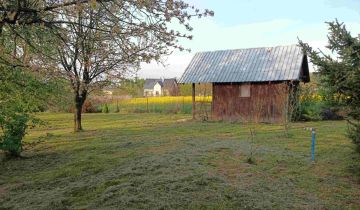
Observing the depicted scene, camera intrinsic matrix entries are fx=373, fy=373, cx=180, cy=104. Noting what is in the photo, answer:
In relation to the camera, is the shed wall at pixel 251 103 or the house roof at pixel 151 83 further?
the house roof at pixel 151 83

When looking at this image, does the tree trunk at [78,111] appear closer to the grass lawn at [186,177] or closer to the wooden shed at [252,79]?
the grass lawn at [186,177]

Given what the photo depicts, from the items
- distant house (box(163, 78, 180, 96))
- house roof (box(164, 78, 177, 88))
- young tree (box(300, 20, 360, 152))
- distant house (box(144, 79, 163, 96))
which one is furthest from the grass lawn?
distant house (box(144, 79, 163, 96))

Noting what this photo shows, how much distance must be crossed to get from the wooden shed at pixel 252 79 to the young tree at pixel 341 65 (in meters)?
12.4

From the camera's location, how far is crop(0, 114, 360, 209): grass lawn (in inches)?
244

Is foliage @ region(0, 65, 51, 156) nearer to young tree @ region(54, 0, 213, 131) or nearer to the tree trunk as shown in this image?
young tree @ region(54, 0, 213, 131)

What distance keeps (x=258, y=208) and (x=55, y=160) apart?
6.76 meters

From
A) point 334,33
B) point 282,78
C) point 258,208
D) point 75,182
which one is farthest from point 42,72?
point 282,78

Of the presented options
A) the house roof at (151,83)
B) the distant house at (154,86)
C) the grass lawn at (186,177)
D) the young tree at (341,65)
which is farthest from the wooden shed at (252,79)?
the house roof at (151,83)

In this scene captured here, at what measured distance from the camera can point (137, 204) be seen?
6090 millimetres

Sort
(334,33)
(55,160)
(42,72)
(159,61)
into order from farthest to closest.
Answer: (55,160) → (334,33) → (159,61) → (42,72)

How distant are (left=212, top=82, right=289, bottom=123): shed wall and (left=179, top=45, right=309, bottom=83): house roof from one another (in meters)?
0.55

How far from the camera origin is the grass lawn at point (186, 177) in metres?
6.20

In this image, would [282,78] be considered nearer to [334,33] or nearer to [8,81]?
[334,33]

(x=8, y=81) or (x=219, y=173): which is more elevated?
(x=8, y=81)
